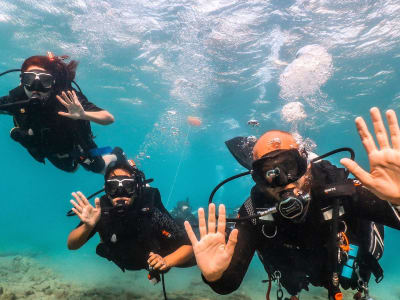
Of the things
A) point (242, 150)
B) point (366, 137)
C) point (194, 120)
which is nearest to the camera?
point (366, 137)

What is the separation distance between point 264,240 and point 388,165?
2.00 metres

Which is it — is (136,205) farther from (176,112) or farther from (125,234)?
(176,112)

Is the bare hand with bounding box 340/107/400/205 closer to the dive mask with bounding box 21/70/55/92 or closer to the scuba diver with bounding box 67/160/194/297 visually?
the scuba diver with bounding box 67/160/194/297

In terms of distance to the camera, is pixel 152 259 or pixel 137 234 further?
pixel 137 234

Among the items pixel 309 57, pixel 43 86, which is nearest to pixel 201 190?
pixel 309 57

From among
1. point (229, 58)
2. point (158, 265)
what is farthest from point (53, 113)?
point (229, 58)

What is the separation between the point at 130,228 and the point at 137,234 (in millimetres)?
188

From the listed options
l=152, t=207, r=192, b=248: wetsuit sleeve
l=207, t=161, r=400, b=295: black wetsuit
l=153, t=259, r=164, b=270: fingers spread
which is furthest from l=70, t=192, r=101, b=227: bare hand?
l=207, t=161, r=400, b=295: black wetsuit

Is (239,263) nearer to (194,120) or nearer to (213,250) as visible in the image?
(213,250)

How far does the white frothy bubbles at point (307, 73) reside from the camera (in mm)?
16663

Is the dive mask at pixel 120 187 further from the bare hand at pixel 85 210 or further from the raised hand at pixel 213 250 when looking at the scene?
the raised hand at pixel 213 250

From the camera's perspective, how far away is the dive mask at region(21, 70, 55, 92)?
491cm

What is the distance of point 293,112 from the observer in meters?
25.3

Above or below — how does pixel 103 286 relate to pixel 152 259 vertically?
below
